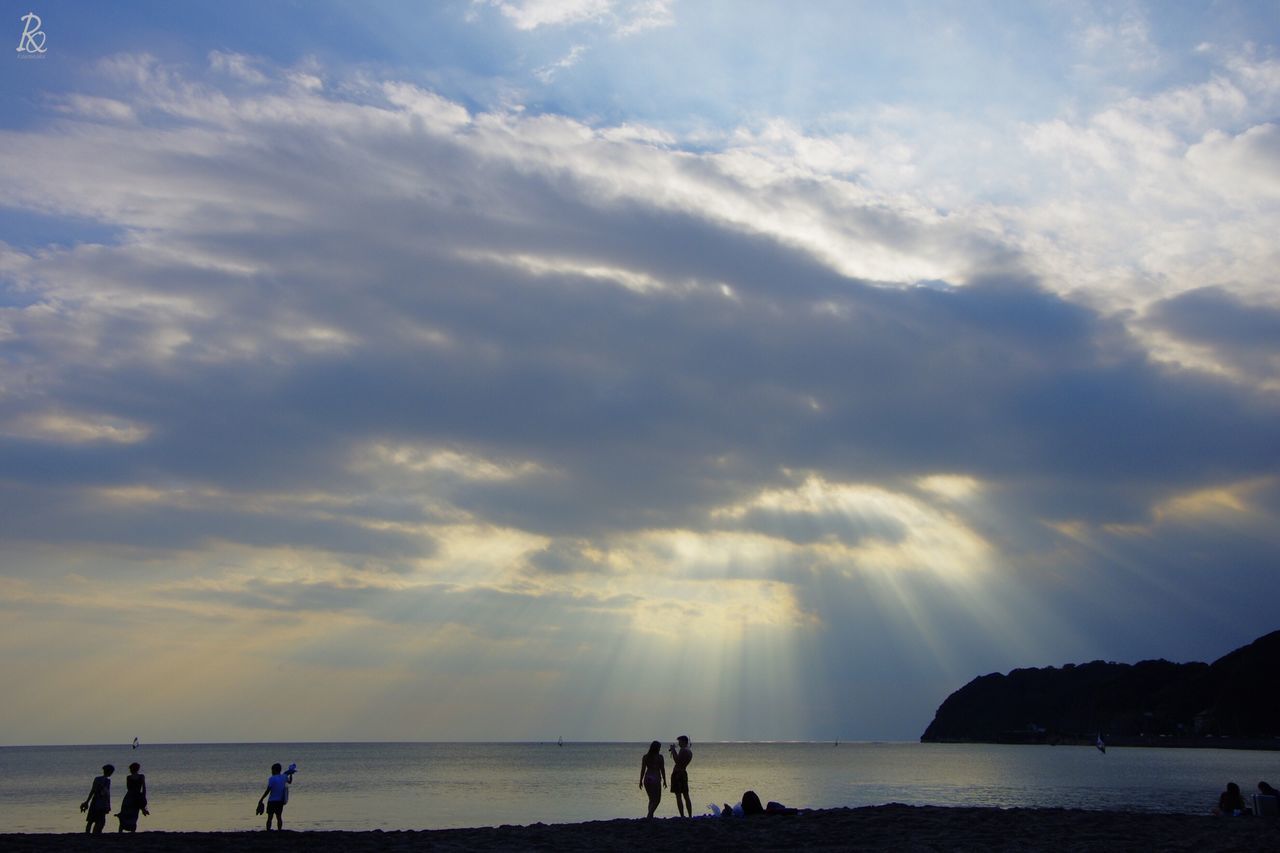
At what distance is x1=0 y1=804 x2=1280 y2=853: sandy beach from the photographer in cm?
1909

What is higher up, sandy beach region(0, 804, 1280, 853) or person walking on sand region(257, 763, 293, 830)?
person walking on sand region(257, 763, 293, 830)

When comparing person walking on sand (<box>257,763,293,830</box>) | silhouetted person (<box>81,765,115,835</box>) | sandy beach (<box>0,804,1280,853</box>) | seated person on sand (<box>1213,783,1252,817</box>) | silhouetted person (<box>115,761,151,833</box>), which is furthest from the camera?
seated person on sand (<box>1213,783,1252,817</box>)

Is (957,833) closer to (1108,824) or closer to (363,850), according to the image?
(1108,824)

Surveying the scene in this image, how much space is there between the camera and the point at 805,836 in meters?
20.0

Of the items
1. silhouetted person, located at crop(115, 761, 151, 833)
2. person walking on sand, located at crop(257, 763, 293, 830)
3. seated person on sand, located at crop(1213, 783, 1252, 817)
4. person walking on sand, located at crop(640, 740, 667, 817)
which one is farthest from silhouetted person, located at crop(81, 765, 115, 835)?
seated person on sand, located at crop(1213, 783, 1252, 817)

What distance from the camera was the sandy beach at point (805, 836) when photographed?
752 inches

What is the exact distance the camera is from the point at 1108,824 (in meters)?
21.8

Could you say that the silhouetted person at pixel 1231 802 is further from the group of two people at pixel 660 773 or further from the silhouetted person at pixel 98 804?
the silhouetted person at pixel 98 804

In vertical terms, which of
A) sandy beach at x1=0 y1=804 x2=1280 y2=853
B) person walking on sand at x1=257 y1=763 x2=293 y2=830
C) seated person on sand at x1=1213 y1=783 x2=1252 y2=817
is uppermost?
person walking on sand at x1=257 y1=763 x2=293 y2=830

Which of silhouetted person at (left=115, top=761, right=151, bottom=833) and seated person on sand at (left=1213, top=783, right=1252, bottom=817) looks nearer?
silhouetted person at (left=115, top=761, right=151, bottom=833)

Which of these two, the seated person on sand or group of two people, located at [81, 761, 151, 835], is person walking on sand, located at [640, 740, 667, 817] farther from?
the seated person on sand

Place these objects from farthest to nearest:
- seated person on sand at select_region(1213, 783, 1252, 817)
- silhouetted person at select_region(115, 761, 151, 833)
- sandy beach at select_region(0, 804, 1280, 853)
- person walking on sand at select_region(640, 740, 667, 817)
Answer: seated person on sand at select_region(1213, 783, 1252, 817)
person walking on sand at select_region(640, 740, 667, 817)
silhouetted person at select_region(115, 761, 151, 833)
sandy beach at select_region(0, 804, 1280, 853)

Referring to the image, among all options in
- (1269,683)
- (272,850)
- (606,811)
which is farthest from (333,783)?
(1269,683)

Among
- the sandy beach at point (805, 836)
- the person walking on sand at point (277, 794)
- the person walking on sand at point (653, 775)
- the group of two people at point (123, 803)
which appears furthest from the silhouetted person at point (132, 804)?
the person walking on sand at point (653, 775)
